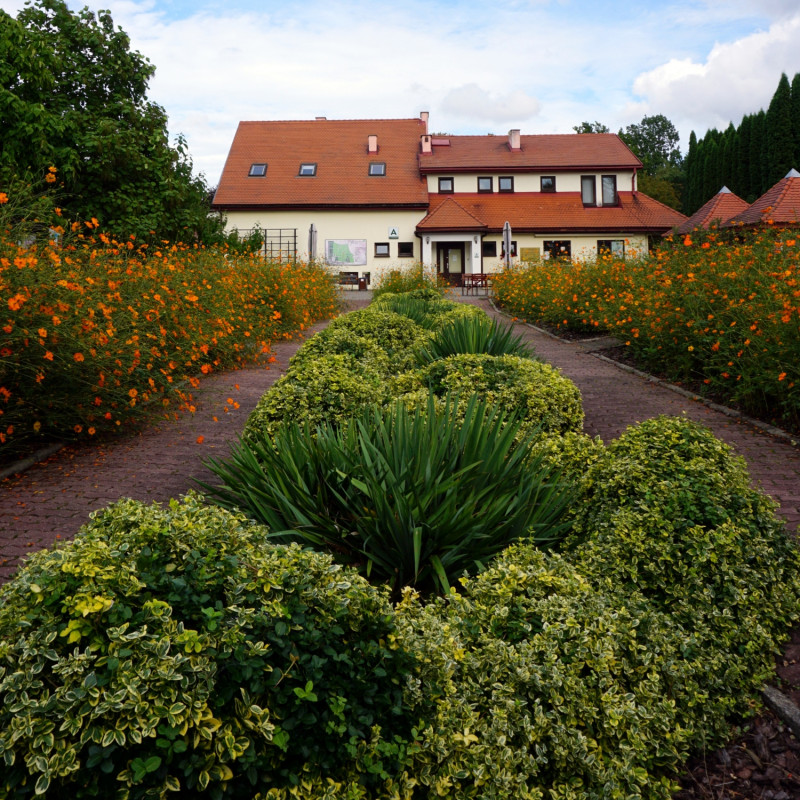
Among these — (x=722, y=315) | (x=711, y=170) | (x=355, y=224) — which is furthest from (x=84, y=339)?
(x=711, y=170)

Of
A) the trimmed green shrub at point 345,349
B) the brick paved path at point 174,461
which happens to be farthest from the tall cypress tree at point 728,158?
the trimmed green shrub at point 345,349

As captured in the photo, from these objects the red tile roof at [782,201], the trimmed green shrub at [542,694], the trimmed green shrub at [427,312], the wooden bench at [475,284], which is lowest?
the trimmed green shrub at [542,694]

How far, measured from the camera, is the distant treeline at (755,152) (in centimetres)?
4188

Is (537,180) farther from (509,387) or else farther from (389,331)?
(509,387)

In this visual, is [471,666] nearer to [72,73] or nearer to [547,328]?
[547,328]

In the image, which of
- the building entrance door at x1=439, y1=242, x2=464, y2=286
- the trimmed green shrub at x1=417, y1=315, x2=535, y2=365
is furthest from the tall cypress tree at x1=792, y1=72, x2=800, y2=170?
the trimmed green shrub at x1=417, y1=315, x2=535, y2=365

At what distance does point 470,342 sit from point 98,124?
52.1 feet

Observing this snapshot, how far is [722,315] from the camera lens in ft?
27.7

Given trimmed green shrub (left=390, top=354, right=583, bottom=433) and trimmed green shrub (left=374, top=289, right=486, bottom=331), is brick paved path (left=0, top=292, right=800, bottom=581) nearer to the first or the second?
trimmed green shrub (left=390, top=354, right=583, bottom=433)

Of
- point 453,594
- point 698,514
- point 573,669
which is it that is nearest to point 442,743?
point 573,669

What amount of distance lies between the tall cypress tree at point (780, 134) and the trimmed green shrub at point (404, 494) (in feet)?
143

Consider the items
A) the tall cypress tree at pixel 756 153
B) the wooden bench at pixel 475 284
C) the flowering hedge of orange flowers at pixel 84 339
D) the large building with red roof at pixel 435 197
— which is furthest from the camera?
the tall cypress tree at pixel 756 153

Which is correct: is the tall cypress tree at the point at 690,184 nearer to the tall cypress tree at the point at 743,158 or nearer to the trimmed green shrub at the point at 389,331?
the tall cypress tree at the point at 743,158

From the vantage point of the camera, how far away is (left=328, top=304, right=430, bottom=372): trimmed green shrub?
8820 mm
